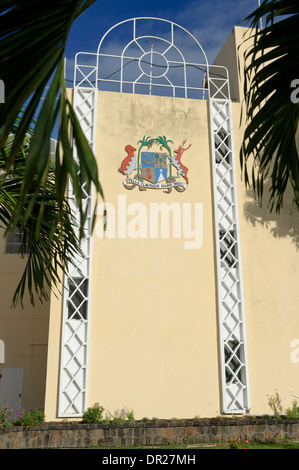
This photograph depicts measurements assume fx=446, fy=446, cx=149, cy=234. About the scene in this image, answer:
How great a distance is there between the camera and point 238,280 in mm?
12273

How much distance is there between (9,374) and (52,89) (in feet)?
43.8

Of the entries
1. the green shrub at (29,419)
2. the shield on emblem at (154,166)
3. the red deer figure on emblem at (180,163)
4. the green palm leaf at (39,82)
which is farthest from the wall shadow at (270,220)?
the green palm leaf at (39,82)

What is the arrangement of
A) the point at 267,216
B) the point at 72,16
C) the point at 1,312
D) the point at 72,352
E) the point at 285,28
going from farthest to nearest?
1. the point at 1,312
2. the point at 267,216
3. the point at 72,352
4. the point at 285,28
5. the point at 72,16

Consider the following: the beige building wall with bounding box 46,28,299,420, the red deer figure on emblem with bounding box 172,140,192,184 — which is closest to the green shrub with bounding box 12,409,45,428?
the beige building wall with bounding box 46,28,299,420

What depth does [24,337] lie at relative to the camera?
554 inches

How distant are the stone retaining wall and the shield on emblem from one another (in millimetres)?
6400

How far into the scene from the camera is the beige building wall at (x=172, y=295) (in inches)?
443

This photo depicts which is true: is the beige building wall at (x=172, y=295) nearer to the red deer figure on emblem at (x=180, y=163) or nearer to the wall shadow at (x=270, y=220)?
the wall shadow at (x=270, y=220)

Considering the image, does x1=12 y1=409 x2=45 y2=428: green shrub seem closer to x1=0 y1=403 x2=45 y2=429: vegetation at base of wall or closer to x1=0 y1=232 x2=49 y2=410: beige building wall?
x1=0 y1=403 x2=45 y2=429: vegetation at base of wall

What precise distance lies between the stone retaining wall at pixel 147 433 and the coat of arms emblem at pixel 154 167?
6134 mm

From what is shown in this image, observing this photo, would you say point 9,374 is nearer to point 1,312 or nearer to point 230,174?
point 1,312

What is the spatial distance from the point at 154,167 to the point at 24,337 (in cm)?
671
